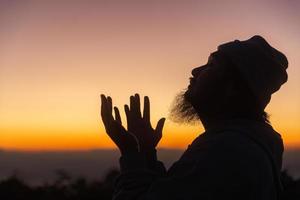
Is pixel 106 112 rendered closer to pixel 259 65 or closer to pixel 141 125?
pixel 141 125

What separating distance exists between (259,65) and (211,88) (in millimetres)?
274

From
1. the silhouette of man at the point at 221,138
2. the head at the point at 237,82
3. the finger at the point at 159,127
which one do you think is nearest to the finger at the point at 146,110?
the silhouette of man at the point at 221,138

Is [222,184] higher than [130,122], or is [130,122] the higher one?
[130,122]

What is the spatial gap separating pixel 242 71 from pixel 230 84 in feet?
0.32

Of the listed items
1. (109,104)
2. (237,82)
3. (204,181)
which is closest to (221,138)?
(204,181)

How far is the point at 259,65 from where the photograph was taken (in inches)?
111

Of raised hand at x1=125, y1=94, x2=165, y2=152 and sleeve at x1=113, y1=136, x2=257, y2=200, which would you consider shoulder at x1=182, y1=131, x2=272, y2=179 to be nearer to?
sleeve at x1=113, y1=136, x2=257, y2=200

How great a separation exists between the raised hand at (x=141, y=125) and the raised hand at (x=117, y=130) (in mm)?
67

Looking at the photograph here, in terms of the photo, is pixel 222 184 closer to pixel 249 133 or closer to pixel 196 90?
pixel 249 133

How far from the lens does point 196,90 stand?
9.37ft

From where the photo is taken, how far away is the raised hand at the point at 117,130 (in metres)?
2.71

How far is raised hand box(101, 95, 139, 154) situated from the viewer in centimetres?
271

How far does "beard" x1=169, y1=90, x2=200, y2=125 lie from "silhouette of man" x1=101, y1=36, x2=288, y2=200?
9 cm

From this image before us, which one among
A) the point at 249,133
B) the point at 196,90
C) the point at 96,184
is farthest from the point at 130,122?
the point at 96,184
